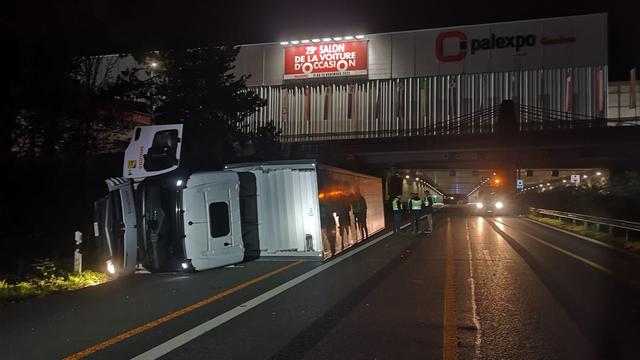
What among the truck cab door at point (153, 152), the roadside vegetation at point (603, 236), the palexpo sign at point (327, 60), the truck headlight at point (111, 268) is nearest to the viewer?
the truck headlight at point (111, 268)

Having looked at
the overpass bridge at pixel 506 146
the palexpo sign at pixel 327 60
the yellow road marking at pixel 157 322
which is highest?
the palexpo sign at pixel 327 60

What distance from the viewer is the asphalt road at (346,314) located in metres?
5.78

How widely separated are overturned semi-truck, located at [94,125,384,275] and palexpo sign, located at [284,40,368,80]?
151 ft

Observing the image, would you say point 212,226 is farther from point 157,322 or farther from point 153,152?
point 157,322

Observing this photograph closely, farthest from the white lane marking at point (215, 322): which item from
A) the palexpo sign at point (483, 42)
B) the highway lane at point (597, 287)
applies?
the palexpo sign at point (483, 42)

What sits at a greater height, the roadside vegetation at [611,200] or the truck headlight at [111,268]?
the roadside vegetation at [611,200]

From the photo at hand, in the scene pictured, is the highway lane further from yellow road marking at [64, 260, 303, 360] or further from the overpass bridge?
the overpass bridge

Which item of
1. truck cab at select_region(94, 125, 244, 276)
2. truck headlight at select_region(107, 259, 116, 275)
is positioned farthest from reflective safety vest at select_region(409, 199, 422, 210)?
truck headlight at select_region(107, 259, 116, 275)

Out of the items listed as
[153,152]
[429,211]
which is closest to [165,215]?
[153,152]

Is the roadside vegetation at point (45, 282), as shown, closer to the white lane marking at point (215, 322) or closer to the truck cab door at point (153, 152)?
the truck cab door at point (153, 152)

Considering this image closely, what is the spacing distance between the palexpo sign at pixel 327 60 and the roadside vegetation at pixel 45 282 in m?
48.8

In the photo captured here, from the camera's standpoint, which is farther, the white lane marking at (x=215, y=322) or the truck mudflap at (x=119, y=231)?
the truck mudflap at (x=119, y=231)

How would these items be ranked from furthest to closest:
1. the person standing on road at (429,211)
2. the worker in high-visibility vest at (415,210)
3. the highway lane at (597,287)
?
1. the person standing on road at (429,211)
2. the worker in high-visibility vest at (415,210)
3. the highway lane at (597,287)

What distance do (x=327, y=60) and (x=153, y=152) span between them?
48858 millimetres
